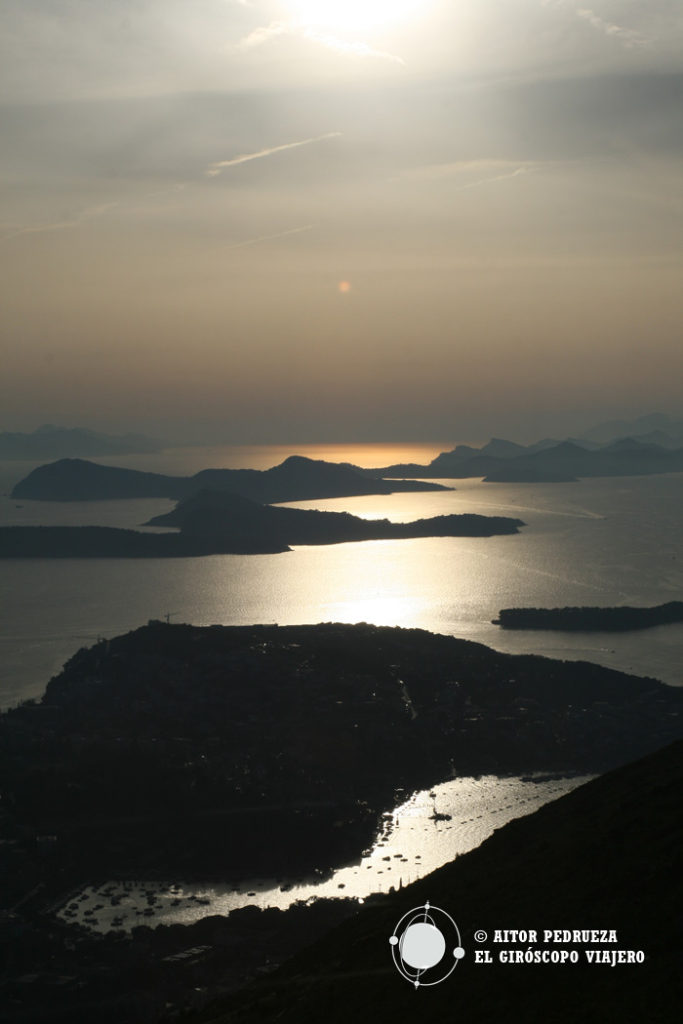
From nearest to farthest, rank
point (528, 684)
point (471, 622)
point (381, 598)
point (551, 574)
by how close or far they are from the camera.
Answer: point (528, 684) < point (471, 622) < point (381, 598) < point (551, 574)

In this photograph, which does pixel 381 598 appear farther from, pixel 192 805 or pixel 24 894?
pixel 24 894

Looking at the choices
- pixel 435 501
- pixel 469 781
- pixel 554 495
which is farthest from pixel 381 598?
pixel 554 495

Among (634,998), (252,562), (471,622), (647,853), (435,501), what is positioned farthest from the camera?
(435,501)

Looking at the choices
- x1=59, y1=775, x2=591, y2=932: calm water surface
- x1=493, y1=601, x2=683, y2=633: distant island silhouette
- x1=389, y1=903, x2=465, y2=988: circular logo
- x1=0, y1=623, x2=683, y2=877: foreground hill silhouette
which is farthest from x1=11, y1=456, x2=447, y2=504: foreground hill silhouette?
x1=389, y1=903, x2=465, y2=988: circular logo

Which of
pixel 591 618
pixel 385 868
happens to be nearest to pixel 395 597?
pixel 591 618

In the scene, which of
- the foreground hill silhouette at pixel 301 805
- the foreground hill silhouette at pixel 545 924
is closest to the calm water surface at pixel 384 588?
the foreground hill silhouette at pixel 301 805

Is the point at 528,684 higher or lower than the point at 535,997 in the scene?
lower

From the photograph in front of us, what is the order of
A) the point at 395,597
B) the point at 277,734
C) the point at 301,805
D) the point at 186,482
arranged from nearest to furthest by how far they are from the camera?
the point at 301,805, the point at 277,734, the point at 395,597, the point at 186,482

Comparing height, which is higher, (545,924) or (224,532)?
(545,924)

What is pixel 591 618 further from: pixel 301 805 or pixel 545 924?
pixel 545 924
